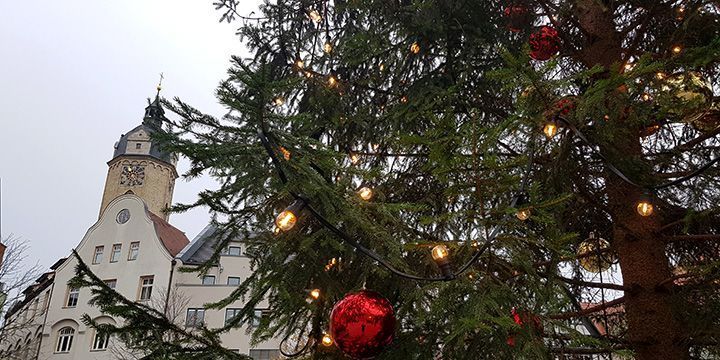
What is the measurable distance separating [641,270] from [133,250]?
22.7 m

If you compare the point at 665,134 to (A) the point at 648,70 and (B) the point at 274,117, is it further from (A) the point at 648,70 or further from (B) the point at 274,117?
(B) the point at 274,117

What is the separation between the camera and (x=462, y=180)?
10.3ft

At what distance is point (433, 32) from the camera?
439cm

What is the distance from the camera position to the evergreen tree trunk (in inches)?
136

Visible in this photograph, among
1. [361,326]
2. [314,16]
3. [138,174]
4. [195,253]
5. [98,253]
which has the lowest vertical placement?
[361,326]

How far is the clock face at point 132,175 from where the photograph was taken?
3847 centimetres

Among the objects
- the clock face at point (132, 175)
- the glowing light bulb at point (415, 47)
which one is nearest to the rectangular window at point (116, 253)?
the clock face at point (132, 175)

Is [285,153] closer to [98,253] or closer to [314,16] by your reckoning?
[314,16]

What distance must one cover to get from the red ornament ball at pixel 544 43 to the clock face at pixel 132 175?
38.8 metres

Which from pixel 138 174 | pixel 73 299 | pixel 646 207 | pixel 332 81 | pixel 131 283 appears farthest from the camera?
pixel 138 174

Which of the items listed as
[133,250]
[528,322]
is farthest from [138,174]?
[528,322]

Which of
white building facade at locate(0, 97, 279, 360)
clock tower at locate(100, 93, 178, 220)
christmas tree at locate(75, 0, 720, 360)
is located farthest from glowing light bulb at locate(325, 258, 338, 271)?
clock tower at locate(100, 93, 178, 220)

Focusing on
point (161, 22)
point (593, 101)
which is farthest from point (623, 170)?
point (161, 22)

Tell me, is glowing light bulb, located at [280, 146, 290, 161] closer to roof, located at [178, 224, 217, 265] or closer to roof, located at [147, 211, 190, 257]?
roof, located at [178, 224, 217, 265]
